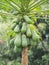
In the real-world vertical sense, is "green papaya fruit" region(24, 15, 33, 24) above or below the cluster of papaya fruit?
above

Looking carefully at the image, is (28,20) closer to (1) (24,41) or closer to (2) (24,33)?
(2) (24,33)

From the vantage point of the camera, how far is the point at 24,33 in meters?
8.79

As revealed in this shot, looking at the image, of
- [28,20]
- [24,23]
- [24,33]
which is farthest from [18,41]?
[28,20]

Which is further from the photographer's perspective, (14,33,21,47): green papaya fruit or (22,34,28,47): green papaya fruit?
(14,33,21,47): green papaya fruit

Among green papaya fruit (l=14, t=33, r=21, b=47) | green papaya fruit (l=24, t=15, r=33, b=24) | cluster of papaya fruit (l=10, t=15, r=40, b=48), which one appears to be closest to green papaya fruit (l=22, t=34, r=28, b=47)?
cluster of papaya fruit (l=10, t=15, r=40, b=48)

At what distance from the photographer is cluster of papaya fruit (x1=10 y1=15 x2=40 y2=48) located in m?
8.56

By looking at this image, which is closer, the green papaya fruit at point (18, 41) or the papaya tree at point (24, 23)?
the papaya tree at point (24, 23)

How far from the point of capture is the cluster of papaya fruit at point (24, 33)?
8.56 m

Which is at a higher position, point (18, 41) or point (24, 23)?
point (24, 23)

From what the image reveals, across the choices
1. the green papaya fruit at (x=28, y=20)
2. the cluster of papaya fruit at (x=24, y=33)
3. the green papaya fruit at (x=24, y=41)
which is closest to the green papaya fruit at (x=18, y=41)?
the cluster of papaya fruit at (x=24, y=33)

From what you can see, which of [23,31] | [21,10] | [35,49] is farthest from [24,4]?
[35,49]

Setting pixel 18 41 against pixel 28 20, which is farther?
pixel 18 41

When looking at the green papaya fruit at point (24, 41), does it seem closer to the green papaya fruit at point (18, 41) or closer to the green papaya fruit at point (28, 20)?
the green papaya fruit at point (18, 41)

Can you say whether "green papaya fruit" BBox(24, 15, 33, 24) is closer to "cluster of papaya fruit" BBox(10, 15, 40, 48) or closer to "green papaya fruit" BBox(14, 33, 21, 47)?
"cluster of papaya fruit" BBox(10, 15, 40, 48)
